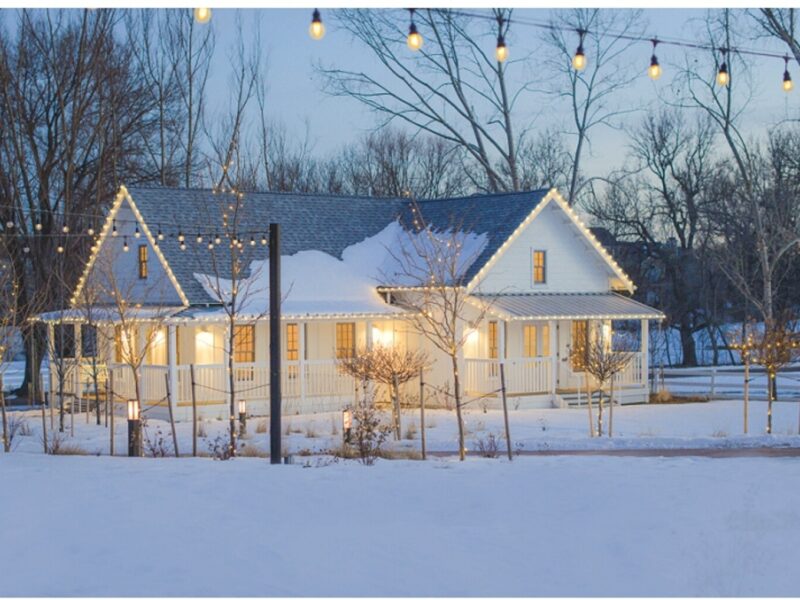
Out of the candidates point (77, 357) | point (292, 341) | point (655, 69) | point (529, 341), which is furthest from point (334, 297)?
point (655, 69)

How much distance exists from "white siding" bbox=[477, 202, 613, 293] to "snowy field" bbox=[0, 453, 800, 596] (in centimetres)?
1548

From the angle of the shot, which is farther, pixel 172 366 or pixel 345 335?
pixel 345 335

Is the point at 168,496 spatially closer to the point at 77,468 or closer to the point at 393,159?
the point at 77,468

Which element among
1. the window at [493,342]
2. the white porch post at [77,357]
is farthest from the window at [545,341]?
the white porch post at [77,357]

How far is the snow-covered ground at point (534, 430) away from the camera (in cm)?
2217

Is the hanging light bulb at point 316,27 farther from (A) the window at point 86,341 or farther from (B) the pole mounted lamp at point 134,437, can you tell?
(A) the window at point 86,341

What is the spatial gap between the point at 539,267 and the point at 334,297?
20.0 ft

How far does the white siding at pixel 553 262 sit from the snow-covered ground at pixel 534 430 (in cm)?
417

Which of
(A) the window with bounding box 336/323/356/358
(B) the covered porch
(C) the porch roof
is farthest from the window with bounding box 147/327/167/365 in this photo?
(C) the porch roof

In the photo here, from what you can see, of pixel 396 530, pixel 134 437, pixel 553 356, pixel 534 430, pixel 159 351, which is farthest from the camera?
pixel 159 351

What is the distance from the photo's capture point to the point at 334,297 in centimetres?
3092

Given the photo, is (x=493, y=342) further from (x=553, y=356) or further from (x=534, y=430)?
(x=534, y=430)

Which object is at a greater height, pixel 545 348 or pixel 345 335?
pixel 345 335

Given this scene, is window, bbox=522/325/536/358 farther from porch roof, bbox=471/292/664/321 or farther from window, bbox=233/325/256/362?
window, bbox=233/325/256/362
